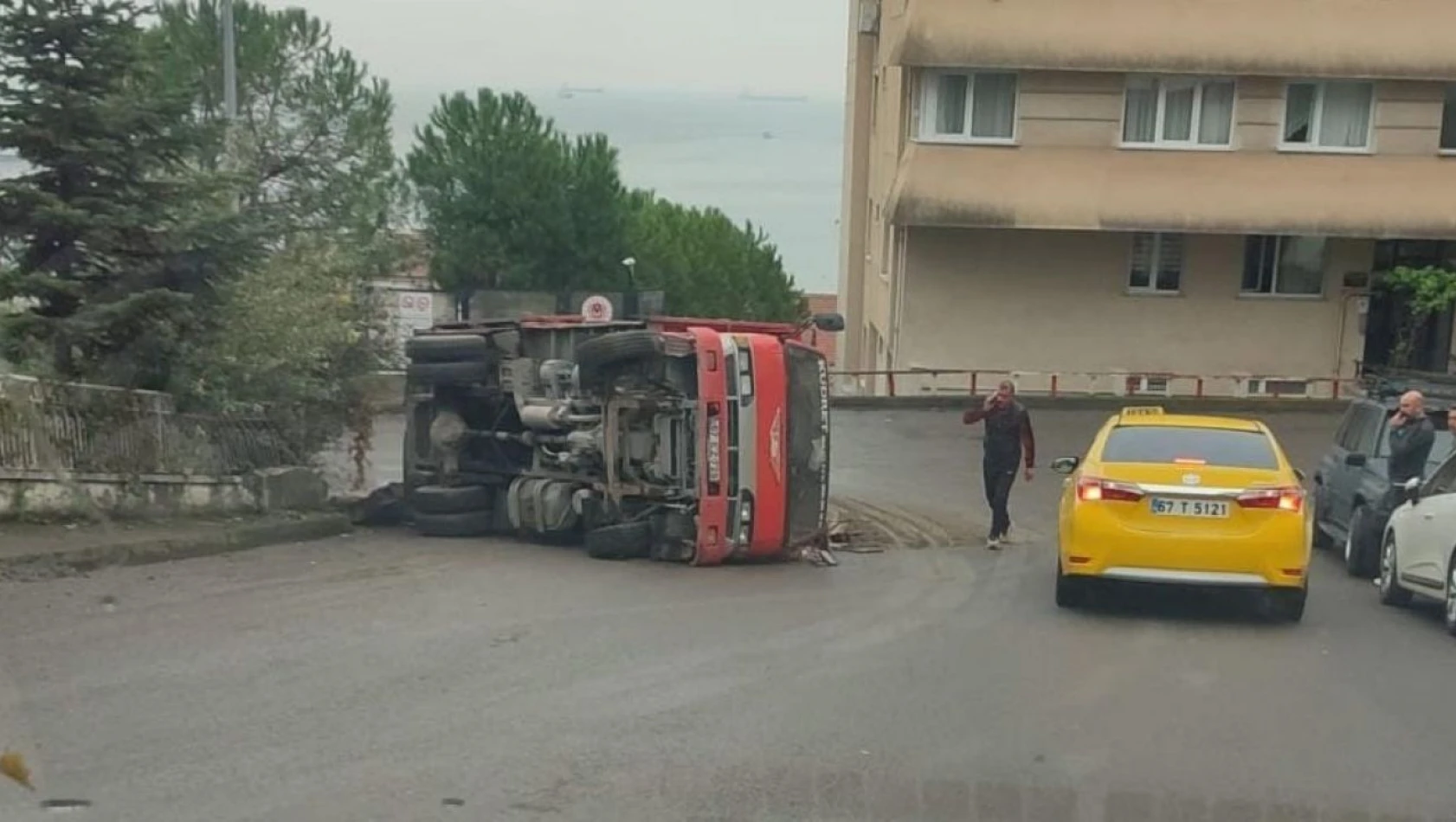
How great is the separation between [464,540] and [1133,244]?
21990mm

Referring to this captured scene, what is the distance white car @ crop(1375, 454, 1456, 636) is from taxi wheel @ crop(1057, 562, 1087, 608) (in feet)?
8.66

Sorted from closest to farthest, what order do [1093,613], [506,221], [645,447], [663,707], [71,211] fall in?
[663,707]
[1093,613]
[71,211]
[645,447]
[506,221]

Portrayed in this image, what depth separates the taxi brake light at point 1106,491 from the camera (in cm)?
1224

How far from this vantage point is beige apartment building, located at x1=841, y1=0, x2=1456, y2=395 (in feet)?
107

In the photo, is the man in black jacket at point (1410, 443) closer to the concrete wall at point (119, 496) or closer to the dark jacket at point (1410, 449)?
the dark jacket at point (1410, 449)

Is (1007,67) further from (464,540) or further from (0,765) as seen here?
(0,765)

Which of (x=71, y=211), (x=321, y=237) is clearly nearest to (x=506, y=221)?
(x=321, y=237)

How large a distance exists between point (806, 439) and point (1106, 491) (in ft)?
13.0

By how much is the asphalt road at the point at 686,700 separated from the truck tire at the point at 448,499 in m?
2.58

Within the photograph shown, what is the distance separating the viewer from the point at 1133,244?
115 ft

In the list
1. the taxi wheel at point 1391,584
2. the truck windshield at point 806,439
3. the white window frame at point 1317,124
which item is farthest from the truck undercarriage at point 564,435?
the white window frame at point 1317,124

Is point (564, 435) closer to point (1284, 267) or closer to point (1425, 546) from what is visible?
point (1425, 546)

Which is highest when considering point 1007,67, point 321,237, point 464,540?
point 1007,67

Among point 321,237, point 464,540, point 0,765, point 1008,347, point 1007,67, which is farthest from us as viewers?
point 1008,347
